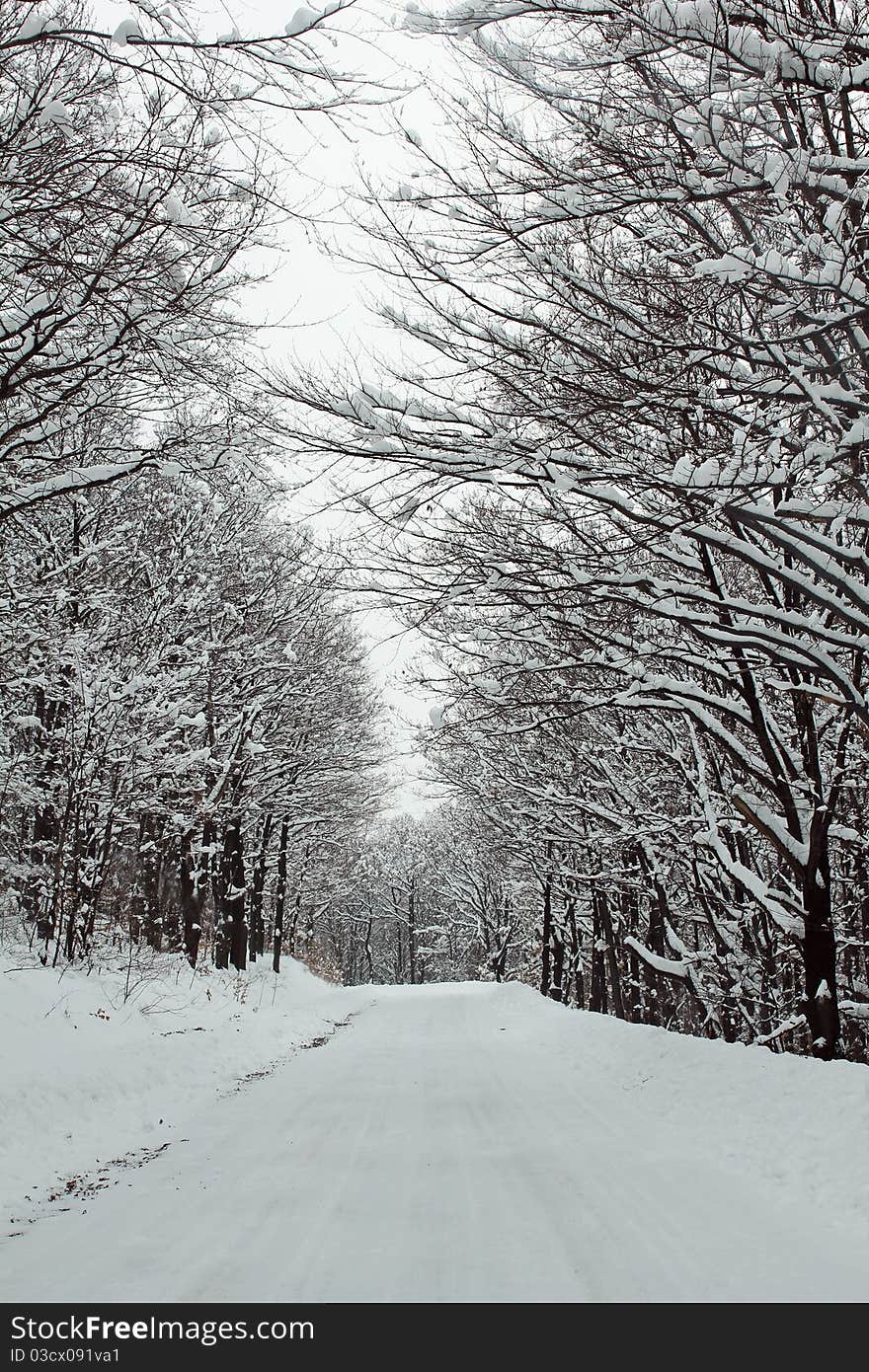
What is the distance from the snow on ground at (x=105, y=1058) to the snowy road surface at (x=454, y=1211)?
50 centimetres

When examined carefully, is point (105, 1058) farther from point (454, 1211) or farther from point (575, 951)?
point (575, 951)

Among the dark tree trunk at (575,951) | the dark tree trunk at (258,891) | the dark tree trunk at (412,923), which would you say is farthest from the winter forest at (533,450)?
the dark tree trunk at (412,923)

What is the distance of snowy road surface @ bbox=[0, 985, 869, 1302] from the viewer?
155 inches

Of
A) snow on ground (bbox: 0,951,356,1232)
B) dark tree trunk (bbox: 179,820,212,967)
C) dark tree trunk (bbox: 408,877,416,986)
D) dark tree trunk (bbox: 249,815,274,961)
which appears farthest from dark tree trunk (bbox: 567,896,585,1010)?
dark tree trunk (bbox: 408,877,416,986)

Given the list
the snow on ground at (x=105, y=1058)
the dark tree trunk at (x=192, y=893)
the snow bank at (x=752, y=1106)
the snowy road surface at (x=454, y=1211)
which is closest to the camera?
the snowy road surface at (x=454, y=1211)

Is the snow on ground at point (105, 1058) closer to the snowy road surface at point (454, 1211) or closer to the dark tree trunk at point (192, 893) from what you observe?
the snowy road surface at point (454, 1211)

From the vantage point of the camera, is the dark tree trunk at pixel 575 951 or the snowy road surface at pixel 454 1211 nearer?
the snowy road surface at pixel 454 1211

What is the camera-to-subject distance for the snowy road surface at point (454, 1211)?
3947mm

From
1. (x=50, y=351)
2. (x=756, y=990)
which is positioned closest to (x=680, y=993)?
(x=756, y=990)

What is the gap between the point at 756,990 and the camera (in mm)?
13594

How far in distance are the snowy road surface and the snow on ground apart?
1.63 ft

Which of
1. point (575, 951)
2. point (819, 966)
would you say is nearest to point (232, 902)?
point (575, 951)

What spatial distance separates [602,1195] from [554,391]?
5.60m
